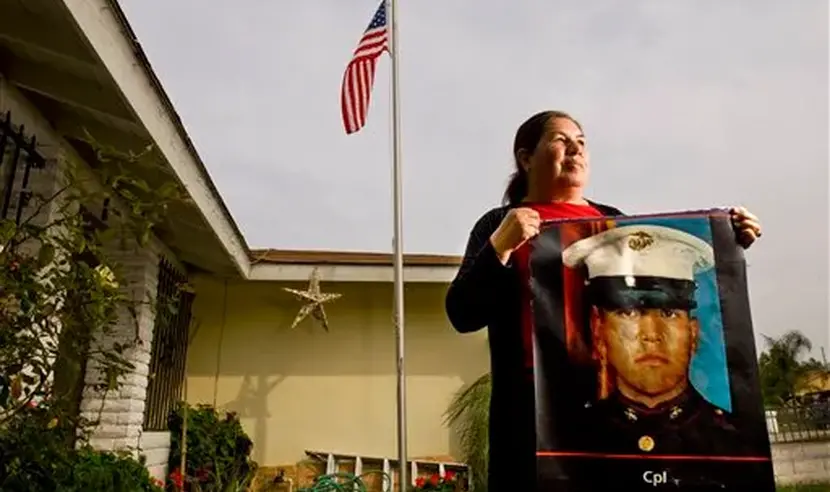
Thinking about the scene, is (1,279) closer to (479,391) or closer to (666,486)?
(666,486)

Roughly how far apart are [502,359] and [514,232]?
0.21m

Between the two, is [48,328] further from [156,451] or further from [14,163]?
[156,451]

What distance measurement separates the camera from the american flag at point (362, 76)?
515cm

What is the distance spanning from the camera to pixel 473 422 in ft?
17.8

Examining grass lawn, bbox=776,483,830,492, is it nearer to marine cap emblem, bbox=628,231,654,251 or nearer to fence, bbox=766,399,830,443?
fence, bbox=766,399,830,443

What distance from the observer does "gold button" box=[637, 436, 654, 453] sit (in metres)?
0.87

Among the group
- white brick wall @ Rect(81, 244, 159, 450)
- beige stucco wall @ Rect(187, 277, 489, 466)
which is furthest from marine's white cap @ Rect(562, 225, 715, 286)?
beige stucco wall @ Rect(187, 277, 489, 466)

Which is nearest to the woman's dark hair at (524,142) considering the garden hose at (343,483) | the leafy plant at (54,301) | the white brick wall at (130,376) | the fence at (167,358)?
the leafy plant at (54,301)

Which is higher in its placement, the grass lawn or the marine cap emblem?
the marine cap emblem

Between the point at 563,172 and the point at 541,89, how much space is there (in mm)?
5037

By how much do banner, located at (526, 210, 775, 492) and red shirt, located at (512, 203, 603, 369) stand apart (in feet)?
0.04

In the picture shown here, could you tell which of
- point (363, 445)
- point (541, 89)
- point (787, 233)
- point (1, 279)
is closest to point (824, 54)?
point (787, 233)

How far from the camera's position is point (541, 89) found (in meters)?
5.91

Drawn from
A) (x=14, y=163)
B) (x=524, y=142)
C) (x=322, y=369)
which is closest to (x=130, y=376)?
(x=14, y=163)
